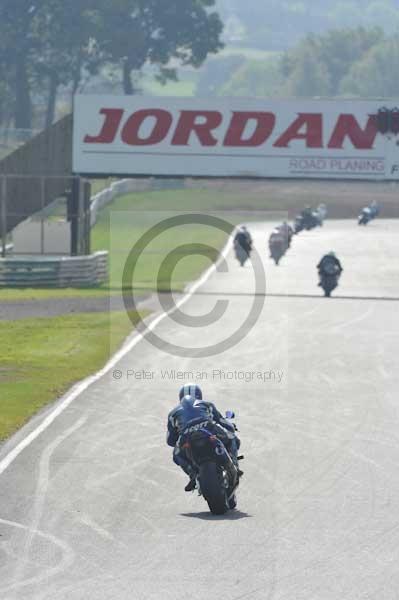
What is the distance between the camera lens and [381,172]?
43531 mm

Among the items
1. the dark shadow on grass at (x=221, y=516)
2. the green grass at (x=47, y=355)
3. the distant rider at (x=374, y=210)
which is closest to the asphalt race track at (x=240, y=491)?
the dark shadow on grass at (x=221, y=516)

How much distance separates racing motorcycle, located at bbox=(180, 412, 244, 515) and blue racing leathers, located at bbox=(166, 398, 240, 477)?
0.38 ft

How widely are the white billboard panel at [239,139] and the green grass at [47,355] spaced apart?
10760mm

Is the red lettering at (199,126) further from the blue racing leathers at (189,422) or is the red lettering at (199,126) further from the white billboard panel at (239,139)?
the blue racing leathers at (189,422)

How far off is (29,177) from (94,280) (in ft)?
12.7

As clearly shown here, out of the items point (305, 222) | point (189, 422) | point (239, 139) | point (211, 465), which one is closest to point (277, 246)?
point (239, 139)

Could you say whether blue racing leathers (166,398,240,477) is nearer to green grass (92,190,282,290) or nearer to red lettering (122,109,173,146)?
green grass (92,190,282,290)

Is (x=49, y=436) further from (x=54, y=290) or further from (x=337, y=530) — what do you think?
(x=54, y=290)

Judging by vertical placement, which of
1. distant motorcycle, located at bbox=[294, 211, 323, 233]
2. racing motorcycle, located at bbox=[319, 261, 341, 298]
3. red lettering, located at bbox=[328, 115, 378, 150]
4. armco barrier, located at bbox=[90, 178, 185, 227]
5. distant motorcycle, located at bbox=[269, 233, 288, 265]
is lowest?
racing motorcycle, located at bbox=[319, 261, 341, 298]

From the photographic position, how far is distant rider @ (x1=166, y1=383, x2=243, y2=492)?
46.1ft

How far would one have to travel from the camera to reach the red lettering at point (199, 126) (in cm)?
4372

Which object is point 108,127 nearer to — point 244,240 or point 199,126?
point 199,126

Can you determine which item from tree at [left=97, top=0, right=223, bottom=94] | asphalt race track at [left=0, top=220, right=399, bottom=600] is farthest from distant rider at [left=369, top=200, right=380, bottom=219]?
asphalt race track at [left=0, top=220, right=399, bottom=600]

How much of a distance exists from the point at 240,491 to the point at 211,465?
1527 mm
